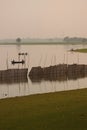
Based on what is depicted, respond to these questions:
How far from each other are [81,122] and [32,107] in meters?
3.60

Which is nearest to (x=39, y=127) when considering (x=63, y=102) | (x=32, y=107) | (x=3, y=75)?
(x=32, y=107)

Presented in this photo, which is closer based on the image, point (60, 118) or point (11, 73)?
point (60, 118)

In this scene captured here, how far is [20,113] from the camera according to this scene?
13070 mm

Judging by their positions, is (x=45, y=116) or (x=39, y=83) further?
(x=39, y=83)

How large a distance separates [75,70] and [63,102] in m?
32.2

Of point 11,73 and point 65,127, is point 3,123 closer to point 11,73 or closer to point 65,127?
point 65,127

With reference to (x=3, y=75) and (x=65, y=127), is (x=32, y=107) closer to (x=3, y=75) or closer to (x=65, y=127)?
(x=65, y=127)

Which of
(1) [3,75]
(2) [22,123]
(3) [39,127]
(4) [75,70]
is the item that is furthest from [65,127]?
(4) [75,70]

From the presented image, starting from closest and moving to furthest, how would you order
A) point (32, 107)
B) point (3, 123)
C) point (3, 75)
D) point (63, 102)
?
point (3, 123), point (32, 107), point (63, 102), point (3, 75)

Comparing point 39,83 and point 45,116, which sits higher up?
point 45,116

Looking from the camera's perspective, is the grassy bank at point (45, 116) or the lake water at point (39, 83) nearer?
the grassy bank at point (45, 116)

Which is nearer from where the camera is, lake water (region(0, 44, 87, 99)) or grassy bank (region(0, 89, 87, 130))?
grassy bank (region(0, 89, 87, 130))

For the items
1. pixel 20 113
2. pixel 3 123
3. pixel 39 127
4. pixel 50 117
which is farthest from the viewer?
pixel 20 113

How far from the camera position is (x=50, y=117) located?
476 inches
